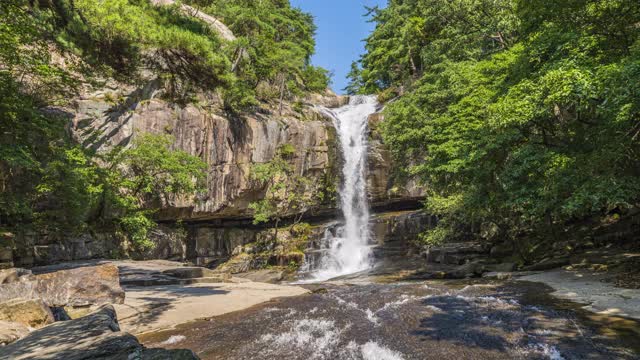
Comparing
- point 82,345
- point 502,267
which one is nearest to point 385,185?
point 502,267

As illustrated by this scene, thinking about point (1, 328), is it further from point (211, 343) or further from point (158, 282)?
point (158, 282)

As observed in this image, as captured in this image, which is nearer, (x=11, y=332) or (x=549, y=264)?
(x=11, y=332)

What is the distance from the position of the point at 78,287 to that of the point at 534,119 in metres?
12.8

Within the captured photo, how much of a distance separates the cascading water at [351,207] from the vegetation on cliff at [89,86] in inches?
378

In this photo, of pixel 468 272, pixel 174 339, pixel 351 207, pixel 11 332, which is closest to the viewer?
pixel 11 332

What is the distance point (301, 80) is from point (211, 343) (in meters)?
37.1

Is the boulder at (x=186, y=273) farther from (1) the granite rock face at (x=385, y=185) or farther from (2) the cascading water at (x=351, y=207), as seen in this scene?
(1) the granite rock face at (x=385, y=185)

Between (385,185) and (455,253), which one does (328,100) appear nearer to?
(385,185)

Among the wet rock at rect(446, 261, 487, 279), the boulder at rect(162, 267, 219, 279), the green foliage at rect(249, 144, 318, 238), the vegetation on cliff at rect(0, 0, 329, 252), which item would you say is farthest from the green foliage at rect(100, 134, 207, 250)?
the wet rock at rect(446, 261, 487, 279)

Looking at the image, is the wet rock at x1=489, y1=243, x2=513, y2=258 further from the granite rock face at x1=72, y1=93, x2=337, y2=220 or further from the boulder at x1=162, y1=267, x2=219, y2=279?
the boulder at x1=162, y1=267, x2=219, y2=279

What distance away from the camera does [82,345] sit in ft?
11.4

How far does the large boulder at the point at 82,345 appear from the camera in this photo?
3.07 m

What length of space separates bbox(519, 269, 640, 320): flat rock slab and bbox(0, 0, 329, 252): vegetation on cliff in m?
9.86

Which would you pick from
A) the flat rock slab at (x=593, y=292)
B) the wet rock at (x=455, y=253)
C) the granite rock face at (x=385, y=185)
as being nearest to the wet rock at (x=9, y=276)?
the flat rock slab at (x=593, y=292)
